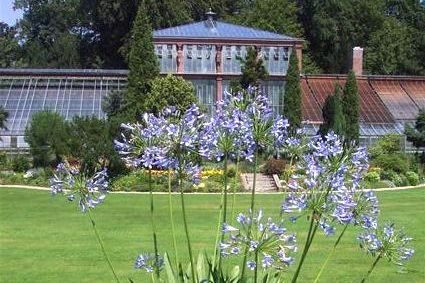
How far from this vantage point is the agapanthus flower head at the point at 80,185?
441cm

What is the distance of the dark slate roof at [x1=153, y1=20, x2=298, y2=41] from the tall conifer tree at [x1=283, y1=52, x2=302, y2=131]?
275cm

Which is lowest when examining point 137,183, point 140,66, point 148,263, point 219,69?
point 137,183

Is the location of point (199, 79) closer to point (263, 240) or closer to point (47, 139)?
point (47, 139)

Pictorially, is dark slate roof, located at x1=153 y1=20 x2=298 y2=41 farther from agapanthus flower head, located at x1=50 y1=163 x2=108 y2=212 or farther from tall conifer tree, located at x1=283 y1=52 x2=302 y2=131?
agapanthus flower head, located at x1=50 y1=163 x2=108 y2=212

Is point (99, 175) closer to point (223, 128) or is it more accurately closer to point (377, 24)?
point (223, 128)

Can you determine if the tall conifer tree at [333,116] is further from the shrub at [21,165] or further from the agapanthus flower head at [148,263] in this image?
the agapanthus flower head at [148,263]

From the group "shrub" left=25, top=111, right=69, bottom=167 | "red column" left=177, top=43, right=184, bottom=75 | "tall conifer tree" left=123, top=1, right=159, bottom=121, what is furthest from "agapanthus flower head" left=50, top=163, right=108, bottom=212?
"red column" left=177, top=43, right=184, bottom=75

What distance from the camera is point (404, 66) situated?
58.2m

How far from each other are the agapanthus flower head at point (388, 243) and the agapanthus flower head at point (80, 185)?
5.37ft

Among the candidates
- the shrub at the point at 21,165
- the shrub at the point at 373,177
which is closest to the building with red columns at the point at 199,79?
the shrub at the point at 21,165

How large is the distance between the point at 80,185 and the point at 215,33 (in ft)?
122

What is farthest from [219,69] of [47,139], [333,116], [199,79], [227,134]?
[227,134]

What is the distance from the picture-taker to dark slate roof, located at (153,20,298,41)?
40.4 metres

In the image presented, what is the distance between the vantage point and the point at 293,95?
38.1 metres
